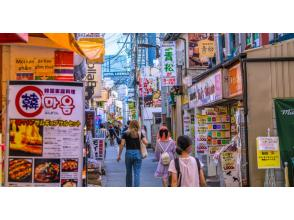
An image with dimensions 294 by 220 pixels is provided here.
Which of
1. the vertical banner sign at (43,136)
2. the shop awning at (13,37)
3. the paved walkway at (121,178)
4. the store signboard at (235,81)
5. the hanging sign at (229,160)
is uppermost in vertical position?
the shop awning at (13,37)

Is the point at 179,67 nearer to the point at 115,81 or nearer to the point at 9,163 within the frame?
the point at 9,163

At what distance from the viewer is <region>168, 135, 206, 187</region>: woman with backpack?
19.9 ft

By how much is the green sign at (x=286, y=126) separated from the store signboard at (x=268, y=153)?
0.25m

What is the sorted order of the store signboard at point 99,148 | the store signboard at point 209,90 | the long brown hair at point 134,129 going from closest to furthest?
1. the long brown hair at point 134,129
2. the store signboard at point 209,90
3. the store signboard at point 99,148

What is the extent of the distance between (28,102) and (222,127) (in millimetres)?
8047

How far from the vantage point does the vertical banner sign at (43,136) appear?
613 cm

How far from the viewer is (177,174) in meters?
6.04

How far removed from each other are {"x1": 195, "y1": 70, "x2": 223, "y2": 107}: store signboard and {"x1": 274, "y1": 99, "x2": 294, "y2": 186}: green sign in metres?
2.57

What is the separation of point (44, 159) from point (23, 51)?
3341mm

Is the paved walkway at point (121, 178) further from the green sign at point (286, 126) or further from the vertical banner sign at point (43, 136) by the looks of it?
the vertical banner sign at point (43, 136)

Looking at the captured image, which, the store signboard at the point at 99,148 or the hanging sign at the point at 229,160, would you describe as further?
the store signboard at the point at 99,148

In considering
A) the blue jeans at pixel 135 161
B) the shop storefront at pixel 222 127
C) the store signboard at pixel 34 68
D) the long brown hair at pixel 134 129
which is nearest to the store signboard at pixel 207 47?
the shop storefront at pixel 222 127

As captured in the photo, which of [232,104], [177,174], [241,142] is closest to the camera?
[177,174]

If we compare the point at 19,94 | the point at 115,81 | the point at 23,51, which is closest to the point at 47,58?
the point at 23,51
